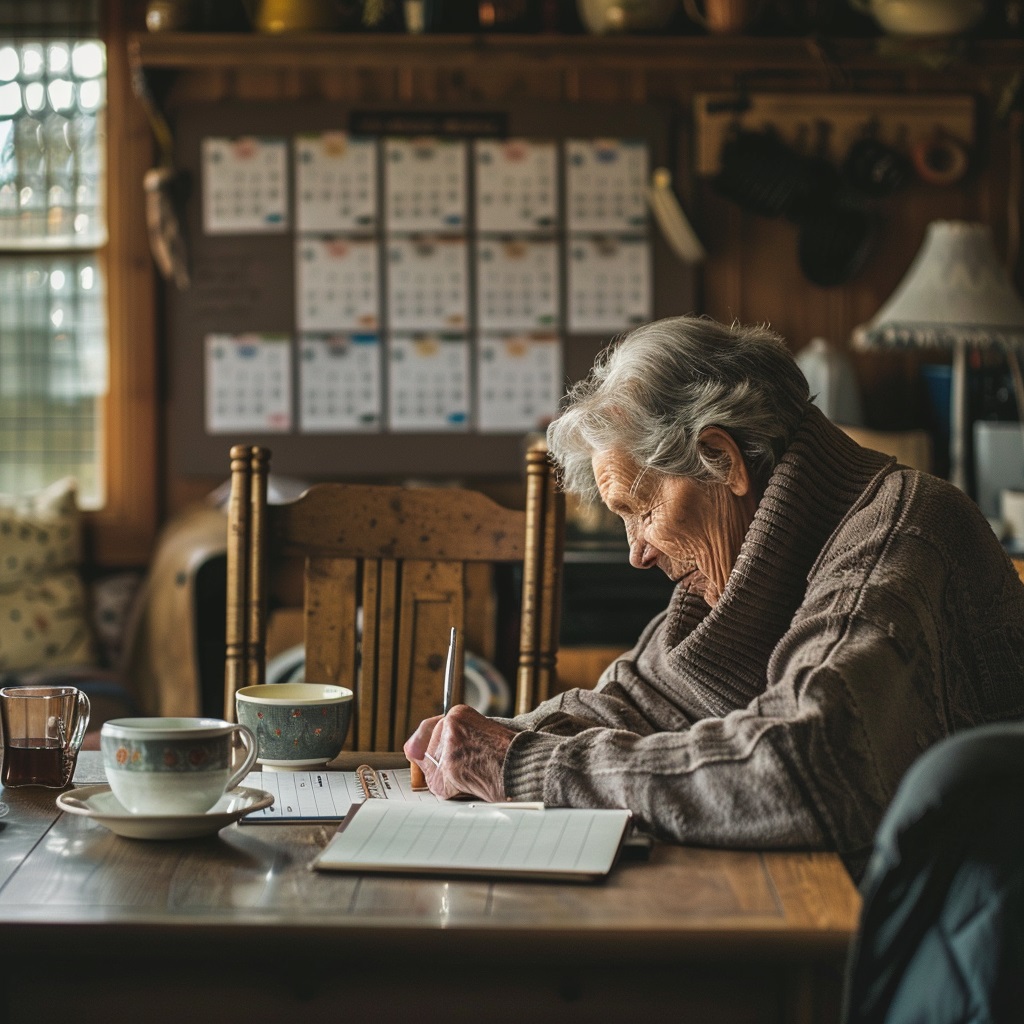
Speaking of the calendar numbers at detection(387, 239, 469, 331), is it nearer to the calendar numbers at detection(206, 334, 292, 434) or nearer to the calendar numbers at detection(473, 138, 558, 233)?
the calendar numbers at detection(473, 138, 558, 233)

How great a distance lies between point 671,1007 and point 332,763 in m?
0.60

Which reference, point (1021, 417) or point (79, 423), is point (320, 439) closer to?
point (79, 423)

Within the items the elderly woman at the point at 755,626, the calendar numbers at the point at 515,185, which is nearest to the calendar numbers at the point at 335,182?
the calendar numbers at the point at 515,185

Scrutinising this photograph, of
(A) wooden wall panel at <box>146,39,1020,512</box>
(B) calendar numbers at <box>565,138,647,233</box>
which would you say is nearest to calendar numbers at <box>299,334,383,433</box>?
(A) wooden wall panel at <box>146,39,1020,512</box>

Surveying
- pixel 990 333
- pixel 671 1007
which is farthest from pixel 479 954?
pixel 990 333

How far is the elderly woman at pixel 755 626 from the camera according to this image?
3.63 ft

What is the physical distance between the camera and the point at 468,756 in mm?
1269

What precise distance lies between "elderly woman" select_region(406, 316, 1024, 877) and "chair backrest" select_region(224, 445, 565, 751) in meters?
0.21

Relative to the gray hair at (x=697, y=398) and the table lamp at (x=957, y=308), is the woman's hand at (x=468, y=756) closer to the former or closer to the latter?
the gray hair at (x=697, y=398)

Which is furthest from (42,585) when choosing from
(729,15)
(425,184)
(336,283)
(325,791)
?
(325,791)

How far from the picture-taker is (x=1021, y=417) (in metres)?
3.67

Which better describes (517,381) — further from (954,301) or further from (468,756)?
(468,756)

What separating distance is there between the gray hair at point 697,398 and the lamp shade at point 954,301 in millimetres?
2093

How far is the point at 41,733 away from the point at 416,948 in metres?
0.58
